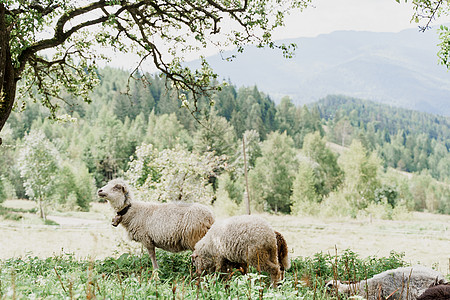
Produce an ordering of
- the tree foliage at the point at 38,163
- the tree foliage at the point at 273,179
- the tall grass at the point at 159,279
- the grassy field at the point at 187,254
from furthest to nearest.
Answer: the tree foliage at the point at 273,179 < the tree foliage at the point at 38,163 < the grassy field at the point at 187,254 < the tall grass at the point at 159,279

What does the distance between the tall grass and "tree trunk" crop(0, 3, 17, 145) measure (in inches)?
115

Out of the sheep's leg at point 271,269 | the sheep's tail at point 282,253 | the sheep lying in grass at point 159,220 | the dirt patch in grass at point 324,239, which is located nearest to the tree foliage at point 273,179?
the dirt patch in grass at point 324,239

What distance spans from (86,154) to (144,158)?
6542 centimetres

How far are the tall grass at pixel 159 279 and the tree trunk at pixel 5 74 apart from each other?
2911 mm

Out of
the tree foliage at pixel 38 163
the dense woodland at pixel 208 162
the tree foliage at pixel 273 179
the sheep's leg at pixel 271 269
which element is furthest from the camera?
the tree foliage at pixel 273 179

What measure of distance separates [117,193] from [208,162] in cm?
803

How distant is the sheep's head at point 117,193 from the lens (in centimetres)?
764

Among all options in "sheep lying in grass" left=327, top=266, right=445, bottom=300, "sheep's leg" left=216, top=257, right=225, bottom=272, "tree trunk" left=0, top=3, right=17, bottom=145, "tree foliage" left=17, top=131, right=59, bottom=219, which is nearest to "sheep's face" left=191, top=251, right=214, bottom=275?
"sheep's leg" left=216, top=257, right=225, bottom=272

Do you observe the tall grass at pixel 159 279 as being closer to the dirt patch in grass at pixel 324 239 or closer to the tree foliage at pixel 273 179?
the dirt patch in grass at pixel 324 239

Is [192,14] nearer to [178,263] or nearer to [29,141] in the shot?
[178,263]

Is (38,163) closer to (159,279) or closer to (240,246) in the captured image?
(240,246)

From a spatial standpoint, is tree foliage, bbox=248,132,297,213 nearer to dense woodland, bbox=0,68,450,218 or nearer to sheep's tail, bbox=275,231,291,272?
dense woodland, bbox=0,68,450,218

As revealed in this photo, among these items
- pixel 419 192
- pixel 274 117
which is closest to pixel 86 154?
pixel 274 117

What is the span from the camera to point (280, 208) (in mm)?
57000
